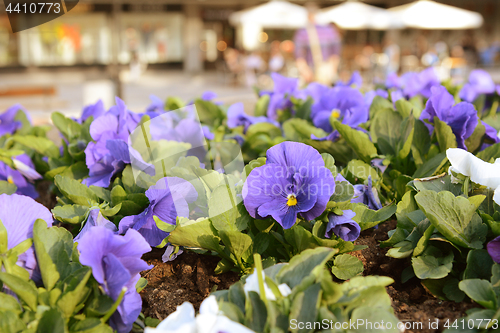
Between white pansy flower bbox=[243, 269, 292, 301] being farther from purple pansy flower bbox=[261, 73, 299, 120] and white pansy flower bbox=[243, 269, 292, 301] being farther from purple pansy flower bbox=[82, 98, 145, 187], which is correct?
purple pansy flower bbox=[261, 73, 299, 120]

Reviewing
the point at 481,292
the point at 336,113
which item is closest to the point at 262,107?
the point at 336,113

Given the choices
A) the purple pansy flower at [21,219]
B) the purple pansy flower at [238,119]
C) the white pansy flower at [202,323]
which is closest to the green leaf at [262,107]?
the purple pansy flower at [238,119]

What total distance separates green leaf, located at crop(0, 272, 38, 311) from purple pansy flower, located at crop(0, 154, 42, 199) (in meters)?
0.66

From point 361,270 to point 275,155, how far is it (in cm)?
27

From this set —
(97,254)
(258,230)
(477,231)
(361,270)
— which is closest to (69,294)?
(97,254)

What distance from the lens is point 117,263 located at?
2.31ft

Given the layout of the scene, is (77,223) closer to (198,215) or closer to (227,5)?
(198,215)

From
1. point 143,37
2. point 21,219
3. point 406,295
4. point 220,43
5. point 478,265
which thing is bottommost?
point 220,43

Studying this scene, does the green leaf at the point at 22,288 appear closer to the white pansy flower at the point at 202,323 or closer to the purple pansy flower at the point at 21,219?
the purple pansy flower at the point at 21,219

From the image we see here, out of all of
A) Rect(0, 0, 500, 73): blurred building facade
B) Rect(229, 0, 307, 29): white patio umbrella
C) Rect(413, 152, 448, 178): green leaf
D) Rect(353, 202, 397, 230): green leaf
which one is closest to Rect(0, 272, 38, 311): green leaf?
Rect(353, 202, 397, 230): green leaf

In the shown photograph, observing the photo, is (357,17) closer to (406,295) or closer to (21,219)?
(406,295)

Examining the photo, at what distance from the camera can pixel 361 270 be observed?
885 mm

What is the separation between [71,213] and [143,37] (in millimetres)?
17146

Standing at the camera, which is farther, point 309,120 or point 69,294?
point 309,120
